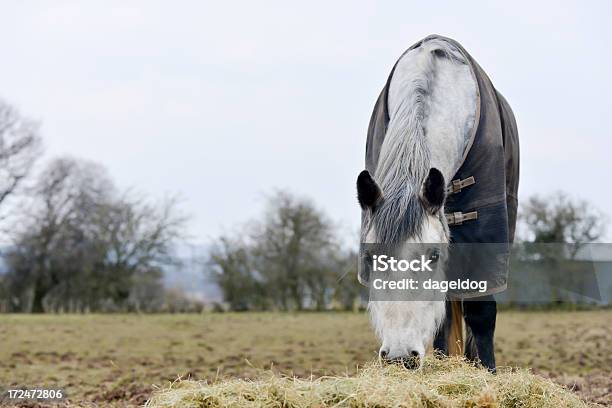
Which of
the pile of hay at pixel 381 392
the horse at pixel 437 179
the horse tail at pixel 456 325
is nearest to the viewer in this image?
the pile of hay at pixel 381 392

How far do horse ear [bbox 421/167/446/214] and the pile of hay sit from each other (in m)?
0.95

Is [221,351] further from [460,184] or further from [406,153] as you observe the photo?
[406,153]

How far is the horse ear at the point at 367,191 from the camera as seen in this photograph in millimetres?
4379

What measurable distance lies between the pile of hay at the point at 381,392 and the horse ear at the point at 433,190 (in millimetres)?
946

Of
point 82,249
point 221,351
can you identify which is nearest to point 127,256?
point 82,249

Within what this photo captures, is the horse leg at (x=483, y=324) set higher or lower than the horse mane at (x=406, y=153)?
lower

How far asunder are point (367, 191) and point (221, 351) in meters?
9.60

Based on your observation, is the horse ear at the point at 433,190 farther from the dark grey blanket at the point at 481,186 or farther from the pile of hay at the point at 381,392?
the pile of hay at the point at 381,392

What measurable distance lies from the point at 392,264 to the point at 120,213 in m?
32.7

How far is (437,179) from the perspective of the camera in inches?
173

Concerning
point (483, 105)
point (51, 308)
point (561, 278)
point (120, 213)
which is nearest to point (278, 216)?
point (120, 213)

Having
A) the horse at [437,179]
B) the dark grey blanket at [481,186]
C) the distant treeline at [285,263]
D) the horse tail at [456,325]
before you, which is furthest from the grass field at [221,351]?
the distant treeline at [285,263]

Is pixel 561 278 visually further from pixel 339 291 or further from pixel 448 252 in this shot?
pixel 339 291

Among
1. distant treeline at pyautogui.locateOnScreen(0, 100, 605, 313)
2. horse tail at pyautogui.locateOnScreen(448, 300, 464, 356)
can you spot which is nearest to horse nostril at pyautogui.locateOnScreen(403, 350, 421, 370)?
horse tail at pyautogui.locateOnScreen(448, 300, 464, 356)
